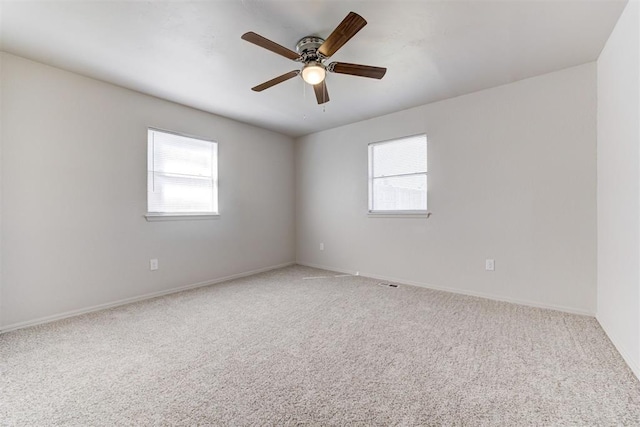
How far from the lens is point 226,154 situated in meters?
4.12

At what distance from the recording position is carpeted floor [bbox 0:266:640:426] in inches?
55.9

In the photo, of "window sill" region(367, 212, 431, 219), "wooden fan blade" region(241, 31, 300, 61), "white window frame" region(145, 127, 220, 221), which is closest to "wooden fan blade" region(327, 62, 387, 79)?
"wooden fan blade" region(241, 31, 300, 61)

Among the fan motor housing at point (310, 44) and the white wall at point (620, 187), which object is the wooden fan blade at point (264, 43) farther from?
the white wall at point (620, 187)

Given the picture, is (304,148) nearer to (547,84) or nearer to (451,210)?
(451,210)

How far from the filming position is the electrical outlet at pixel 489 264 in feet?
10.3

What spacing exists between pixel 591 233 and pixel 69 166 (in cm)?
507

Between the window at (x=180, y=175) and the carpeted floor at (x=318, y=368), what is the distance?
1304mm

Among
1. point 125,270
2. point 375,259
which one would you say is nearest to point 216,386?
point 125,270

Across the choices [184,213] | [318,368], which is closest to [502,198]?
[318,368]

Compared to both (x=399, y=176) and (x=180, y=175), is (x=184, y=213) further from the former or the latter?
(x=399, y=176)

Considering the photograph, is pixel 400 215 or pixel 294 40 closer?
pixel 294 40

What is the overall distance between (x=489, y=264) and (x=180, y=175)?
156 inches

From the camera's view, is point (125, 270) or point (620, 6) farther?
point (125, 270)

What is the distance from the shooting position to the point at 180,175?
12.0 ft
